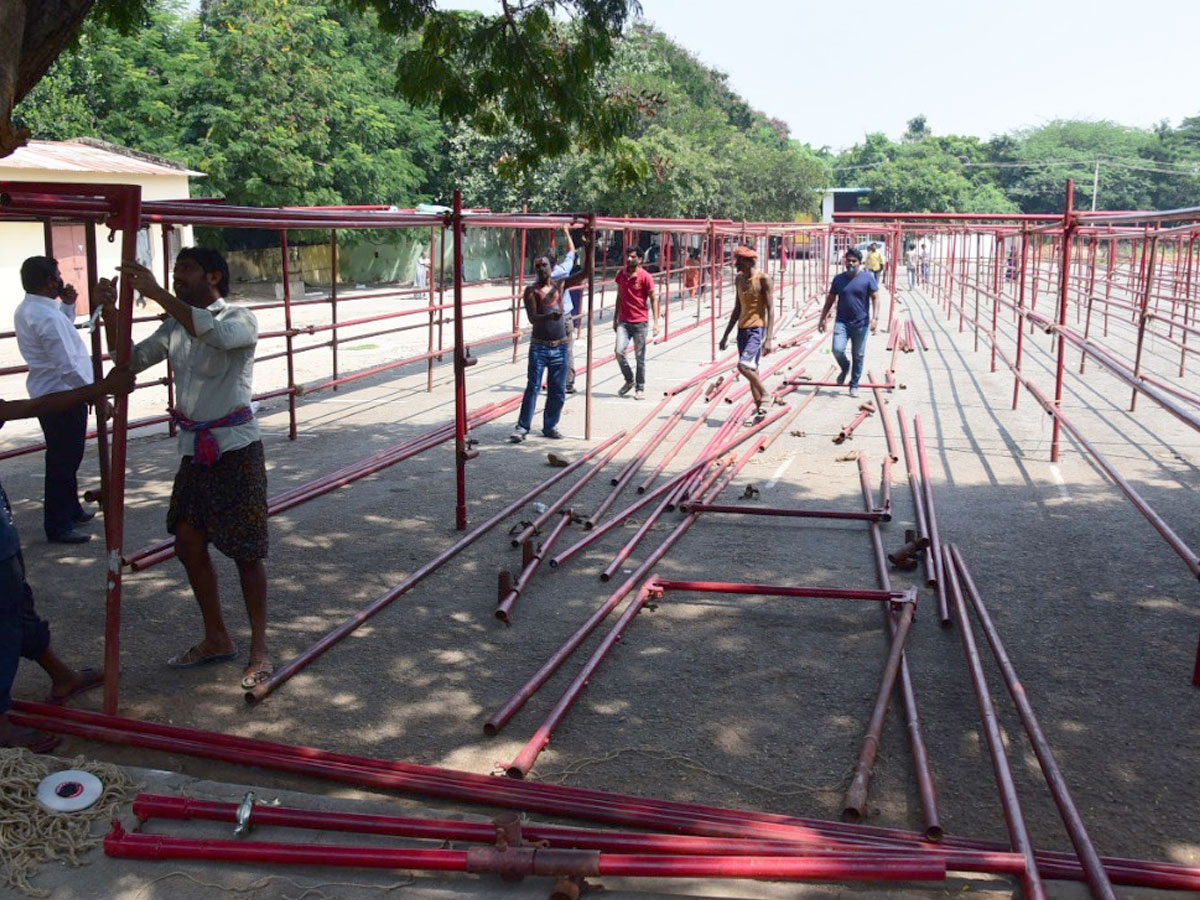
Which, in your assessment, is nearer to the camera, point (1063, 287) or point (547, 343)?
point (1063, 287)

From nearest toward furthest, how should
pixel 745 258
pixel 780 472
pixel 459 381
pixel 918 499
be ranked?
1. pixel 459 381
2. pixel 918 499
3. pixel 780 472
4. pixel 745 258

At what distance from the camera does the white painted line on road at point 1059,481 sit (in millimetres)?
8555

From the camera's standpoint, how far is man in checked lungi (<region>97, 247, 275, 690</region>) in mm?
4715

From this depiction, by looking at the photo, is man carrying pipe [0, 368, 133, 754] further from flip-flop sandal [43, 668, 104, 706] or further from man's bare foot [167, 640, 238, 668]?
man's bare foot [167, 640, 238, 668]

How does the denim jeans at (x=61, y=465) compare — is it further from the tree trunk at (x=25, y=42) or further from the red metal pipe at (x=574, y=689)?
the red metal pipe at (x=574, y=689)

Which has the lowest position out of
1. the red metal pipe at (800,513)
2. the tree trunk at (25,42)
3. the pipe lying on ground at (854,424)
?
the red metal pipe at (800,513)

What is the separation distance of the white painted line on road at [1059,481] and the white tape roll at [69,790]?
22.9ft

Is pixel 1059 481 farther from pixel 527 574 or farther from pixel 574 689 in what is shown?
pixel 574 689

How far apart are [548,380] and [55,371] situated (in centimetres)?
457

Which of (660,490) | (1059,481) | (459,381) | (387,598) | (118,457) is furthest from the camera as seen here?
(1059,481)

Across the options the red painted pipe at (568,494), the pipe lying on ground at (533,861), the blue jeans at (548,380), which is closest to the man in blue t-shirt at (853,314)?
the red painted pipe at (568,494)

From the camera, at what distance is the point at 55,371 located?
701cm

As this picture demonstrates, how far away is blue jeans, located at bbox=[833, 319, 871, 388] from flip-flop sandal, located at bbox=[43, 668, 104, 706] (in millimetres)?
9924

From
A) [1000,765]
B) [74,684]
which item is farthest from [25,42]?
[1000,765]
